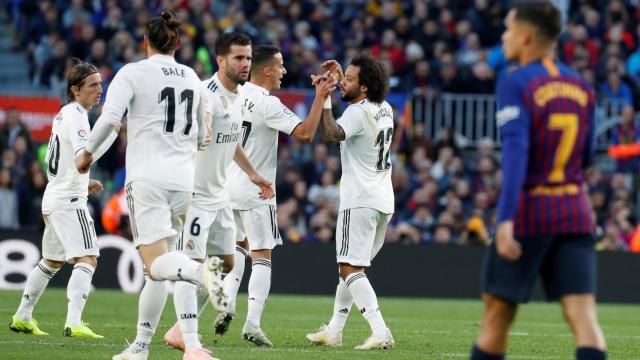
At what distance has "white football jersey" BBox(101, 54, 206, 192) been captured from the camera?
8406mm

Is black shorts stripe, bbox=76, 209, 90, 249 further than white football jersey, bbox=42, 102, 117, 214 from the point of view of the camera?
Yes

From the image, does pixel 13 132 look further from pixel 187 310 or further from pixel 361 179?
pixel 187 310

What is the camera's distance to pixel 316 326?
13227 mm

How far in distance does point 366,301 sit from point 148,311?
2521 mm

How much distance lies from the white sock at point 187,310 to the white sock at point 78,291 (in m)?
2.77

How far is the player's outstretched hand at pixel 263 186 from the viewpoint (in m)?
10.2

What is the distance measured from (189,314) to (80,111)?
328cm

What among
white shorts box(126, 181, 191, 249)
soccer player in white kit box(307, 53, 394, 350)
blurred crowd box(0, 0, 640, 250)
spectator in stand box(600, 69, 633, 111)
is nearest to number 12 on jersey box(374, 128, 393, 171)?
soccer player in white kit box(307, 53, 394, 350)

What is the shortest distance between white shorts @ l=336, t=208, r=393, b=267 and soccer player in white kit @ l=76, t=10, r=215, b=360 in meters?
2.38

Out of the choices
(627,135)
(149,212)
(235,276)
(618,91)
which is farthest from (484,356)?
(618,91)

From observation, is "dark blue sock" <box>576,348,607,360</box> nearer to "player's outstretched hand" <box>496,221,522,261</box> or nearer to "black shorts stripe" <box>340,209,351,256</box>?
"player's outstretched hand" <box>496,221,522,261</box>

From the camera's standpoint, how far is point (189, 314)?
852 centimetres

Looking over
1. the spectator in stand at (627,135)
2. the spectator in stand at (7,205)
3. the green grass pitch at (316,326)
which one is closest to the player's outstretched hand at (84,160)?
the green grass pitch at (316,326)

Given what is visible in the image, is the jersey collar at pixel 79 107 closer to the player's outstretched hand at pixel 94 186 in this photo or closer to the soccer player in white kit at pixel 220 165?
the player's outstretched hand at pixel 94 186
